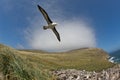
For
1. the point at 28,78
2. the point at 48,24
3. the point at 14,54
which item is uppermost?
the point at 48,24

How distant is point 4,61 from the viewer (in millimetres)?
17828

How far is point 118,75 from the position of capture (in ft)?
85.5

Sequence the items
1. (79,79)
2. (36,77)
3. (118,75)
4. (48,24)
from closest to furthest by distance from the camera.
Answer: (36,77), (48,24), (118,75), (79,79)

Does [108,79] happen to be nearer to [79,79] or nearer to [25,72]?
[79,79]

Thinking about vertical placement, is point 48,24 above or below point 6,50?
above

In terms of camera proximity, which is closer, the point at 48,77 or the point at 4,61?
the point at 4,61

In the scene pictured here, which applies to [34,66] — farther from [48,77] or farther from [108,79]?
[108,79]

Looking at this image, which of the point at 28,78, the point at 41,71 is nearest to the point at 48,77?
the point at 41,71

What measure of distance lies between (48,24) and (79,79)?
24.3 feet

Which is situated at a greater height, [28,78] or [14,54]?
[14,54]

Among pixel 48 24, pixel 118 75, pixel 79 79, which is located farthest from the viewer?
pixel 79 79

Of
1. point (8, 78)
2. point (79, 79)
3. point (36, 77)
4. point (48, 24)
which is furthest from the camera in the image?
point (79, 79)

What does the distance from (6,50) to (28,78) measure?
163cm

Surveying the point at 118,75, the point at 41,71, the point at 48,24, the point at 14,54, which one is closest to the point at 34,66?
the point at 41,71
